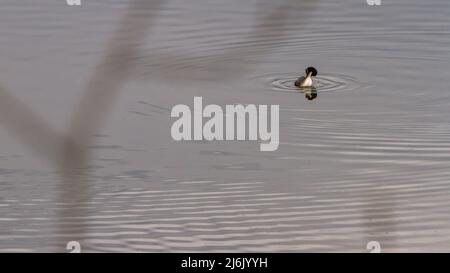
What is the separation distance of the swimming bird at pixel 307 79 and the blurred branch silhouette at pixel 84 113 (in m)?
0.37

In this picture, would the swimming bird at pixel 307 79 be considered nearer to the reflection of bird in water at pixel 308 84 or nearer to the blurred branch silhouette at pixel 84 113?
the reflection of bird in water at pixel 308 84

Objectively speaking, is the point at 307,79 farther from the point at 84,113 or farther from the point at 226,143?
the point at 84,113

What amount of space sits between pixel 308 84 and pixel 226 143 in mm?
878

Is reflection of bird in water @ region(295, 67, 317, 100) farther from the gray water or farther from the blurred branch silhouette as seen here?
the blurred branch silhouette

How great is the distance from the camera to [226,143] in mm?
5637

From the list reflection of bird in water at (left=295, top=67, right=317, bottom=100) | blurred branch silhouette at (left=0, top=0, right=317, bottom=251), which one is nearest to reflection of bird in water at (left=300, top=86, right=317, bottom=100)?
reflection of bird in water at (left=295, top=67, right=317, bottom=100)

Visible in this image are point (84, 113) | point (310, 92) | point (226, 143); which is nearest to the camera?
point (226, 143)

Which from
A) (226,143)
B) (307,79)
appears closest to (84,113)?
(226,143)

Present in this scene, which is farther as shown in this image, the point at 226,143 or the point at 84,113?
the point at 84,113

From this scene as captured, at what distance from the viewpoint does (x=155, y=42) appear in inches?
280

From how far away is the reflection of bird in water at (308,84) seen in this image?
6.28m

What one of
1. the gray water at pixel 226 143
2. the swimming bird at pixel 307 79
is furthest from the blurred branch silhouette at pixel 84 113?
the swimming bird at pixel 307 79
